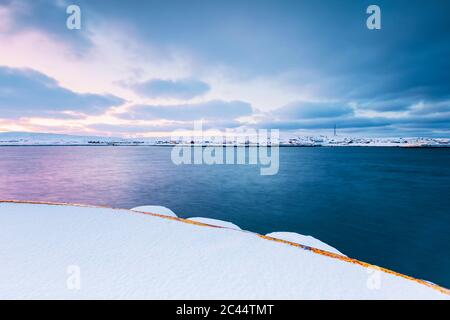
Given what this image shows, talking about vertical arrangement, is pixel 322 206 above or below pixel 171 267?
below

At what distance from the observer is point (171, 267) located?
2992 mm

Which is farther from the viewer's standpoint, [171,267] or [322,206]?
[322,206]

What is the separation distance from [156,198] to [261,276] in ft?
52.3

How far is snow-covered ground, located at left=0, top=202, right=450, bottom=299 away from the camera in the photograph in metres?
2.54

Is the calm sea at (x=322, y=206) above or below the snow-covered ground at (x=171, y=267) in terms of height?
below

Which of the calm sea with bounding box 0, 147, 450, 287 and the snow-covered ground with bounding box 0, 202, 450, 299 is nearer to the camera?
the snow-covered ground with bounding box 0, 202, 450, 299

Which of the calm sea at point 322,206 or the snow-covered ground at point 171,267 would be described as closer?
the snow-covered ground at point 171,267

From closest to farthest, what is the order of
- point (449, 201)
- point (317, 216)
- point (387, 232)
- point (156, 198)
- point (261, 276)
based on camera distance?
point (261, 276) → point (387, 232) → point (317, 216) → point (449, 201) → point (156, 198)

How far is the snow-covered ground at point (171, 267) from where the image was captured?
254 centimetres

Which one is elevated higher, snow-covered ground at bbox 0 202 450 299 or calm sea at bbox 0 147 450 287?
snow-covered ground at bbox 0 202 450 299

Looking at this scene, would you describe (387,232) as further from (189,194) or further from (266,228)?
(189,194)

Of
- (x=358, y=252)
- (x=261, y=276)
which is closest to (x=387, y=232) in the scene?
(x=358, y=252)
